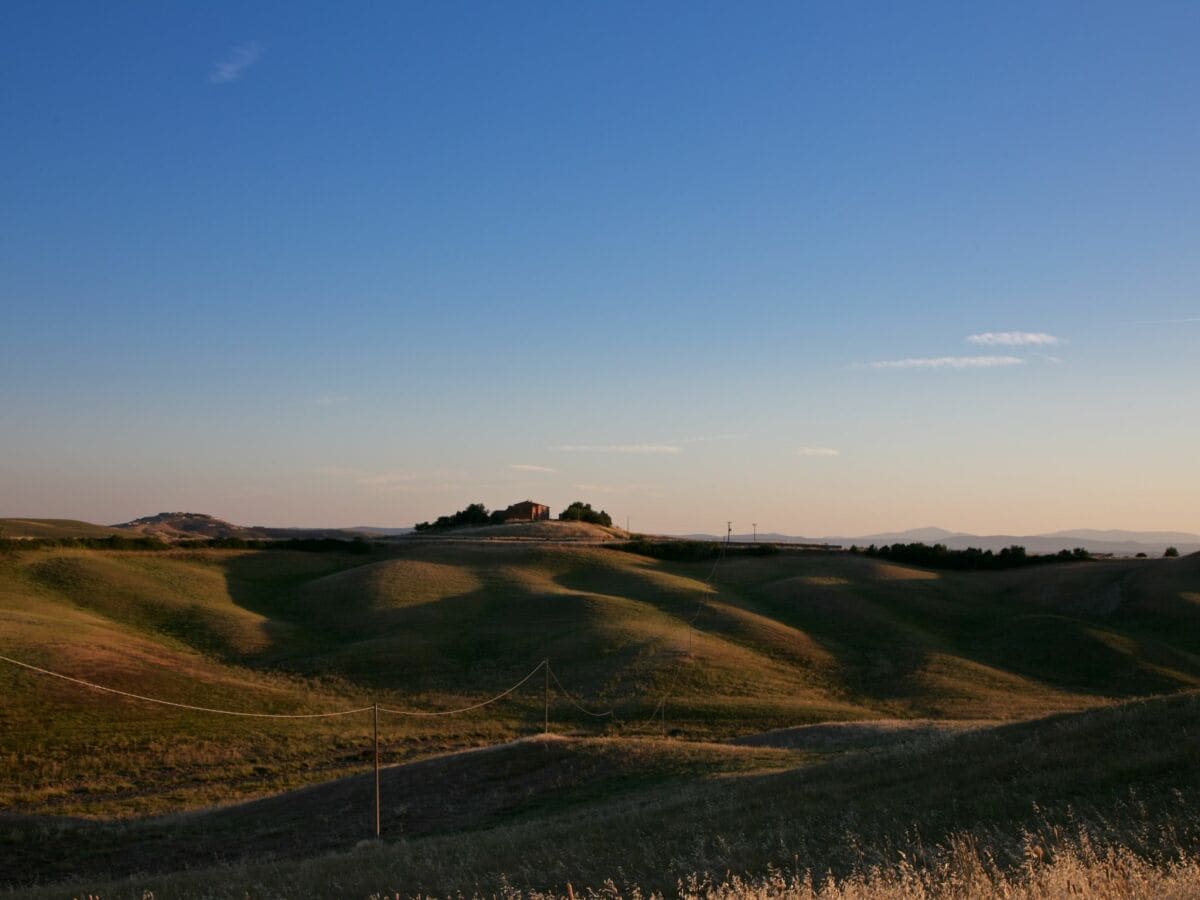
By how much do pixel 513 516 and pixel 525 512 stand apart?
170 centimetres

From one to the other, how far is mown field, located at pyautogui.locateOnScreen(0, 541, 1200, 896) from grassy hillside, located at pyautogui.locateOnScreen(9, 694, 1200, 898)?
0.14 metres

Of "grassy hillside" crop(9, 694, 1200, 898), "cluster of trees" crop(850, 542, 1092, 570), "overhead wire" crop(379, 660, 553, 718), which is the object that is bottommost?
"overhead wire" crop(379, 660, 553, 718)

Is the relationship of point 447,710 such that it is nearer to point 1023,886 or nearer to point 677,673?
point 677,673

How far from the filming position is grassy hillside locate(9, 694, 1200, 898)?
11.1 meters

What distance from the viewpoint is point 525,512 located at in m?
133

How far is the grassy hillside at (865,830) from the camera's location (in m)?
11.1

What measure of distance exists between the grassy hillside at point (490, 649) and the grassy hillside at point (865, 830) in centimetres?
1499

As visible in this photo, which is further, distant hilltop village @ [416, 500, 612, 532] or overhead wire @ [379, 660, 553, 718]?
distant hilltop village @ [416, 500, 612, 532]

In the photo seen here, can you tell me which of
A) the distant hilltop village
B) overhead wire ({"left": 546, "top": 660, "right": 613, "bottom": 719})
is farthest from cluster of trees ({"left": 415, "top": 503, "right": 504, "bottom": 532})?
overhead wire ({"left": 546, "top": 660, "right": 613, "bottom": 719})

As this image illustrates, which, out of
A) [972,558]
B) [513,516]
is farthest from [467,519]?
[972,558]

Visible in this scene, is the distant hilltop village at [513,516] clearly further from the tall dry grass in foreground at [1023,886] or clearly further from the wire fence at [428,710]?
the tall dry grass in foreground at [1023,886]

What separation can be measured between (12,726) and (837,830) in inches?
1491

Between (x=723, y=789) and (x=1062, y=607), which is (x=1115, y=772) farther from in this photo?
(x=1062, y=607)

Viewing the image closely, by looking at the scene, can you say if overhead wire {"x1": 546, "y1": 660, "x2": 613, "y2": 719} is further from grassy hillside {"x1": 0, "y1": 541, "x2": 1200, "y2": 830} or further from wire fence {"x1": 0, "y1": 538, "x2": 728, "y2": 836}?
grassy hillside {"x1": 0, "y1": 541, "x2": 1200, "y2": 830}
